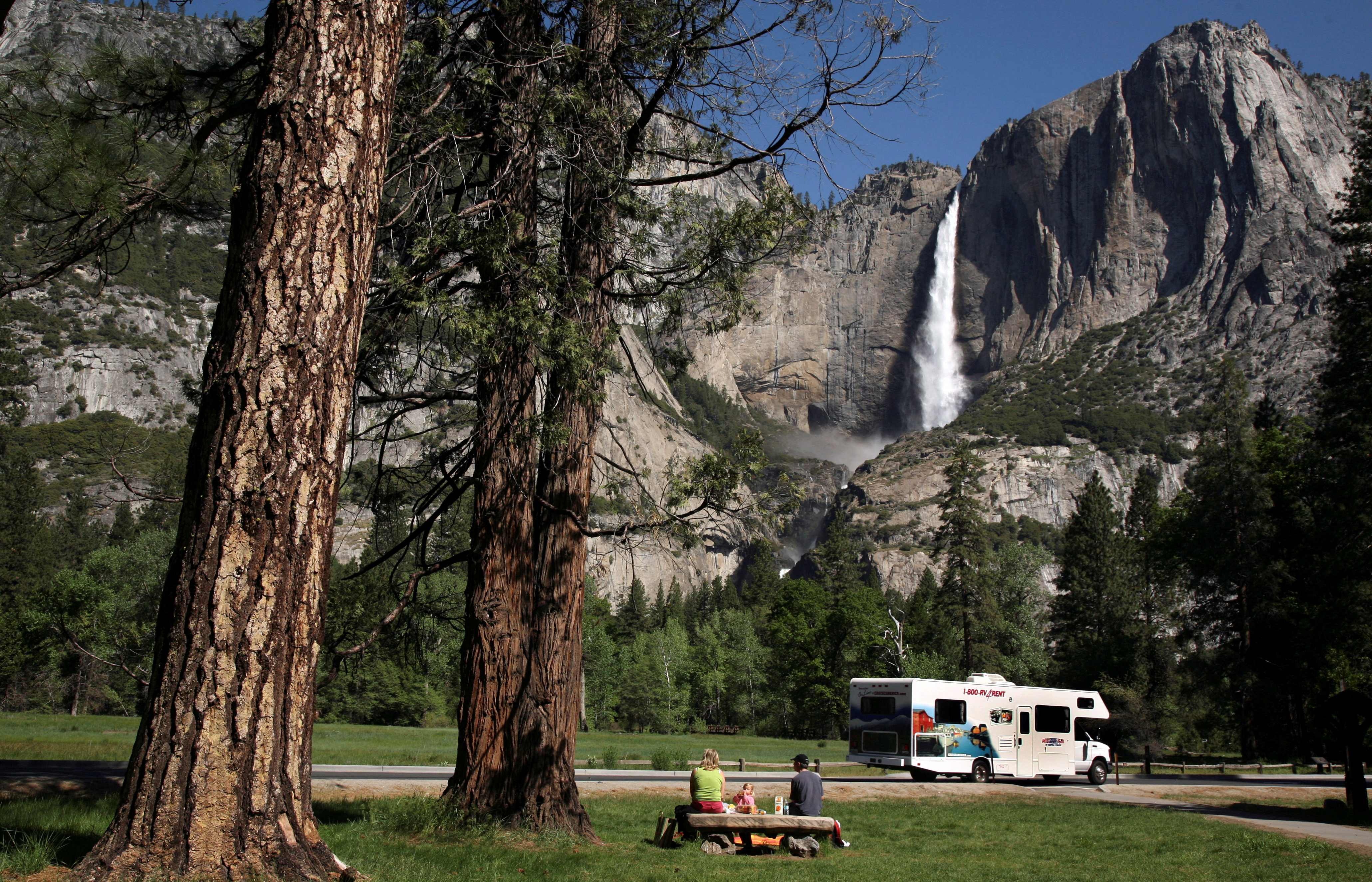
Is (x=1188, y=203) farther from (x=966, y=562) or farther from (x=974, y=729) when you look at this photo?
(x=974, y=729)

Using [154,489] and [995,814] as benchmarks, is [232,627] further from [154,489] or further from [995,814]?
[154,489]

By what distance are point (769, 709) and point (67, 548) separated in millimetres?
57432

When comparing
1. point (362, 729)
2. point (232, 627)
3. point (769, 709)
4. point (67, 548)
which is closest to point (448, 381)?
point (232, 627)

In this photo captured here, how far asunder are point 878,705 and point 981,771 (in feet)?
11.0

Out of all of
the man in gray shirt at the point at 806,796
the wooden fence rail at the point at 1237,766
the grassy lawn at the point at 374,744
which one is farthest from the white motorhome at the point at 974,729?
the man in gray shirt at the point at 806,796

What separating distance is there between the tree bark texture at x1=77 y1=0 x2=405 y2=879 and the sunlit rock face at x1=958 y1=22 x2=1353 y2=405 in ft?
441

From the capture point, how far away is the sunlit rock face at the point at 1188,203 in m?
136

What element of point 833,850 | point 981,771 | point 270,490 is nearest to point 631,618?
point 981,771

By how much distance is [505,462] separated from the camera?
8836mm

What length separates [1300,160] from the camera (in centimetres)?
14850

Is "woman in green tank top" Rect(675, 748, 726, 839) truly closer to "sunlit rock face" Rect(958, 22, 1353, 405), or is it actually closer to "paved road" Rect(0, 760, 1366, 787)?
"paved road" Rect(0, 760, 1366, 787)

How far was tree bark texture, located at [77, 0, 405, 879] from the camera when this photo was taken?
12.8ft

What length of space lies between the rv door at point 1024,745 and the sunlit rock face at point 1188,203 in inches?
4423

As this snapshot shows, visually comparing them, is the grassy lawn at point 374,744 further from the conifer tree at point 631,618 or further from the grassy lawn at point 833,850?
the conifer tree at point 631,618
